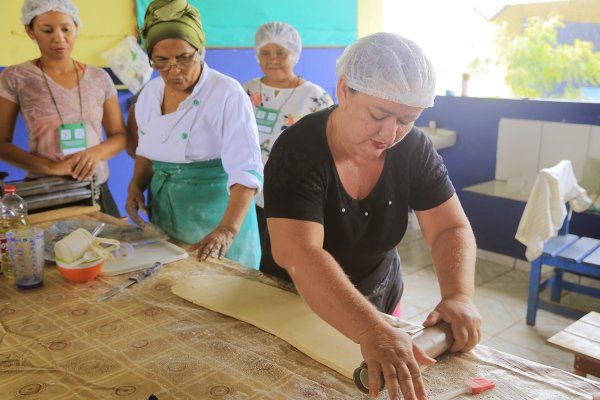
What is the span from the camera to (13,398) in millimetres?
1032

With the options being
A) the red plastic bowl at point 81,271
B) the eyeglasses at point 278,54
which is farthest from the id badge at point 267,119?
the red plastic bowl at point 81,271

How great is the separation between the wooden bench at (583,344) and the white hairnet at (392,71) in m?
1.44

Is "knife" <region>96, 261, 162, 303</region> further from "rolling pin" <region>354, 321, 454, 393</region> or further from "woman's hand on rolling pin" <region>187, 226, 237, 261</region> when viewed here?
"rolling pin" <region>354, 321, 454, 393</region>

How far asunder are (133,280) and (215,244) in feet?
0.86

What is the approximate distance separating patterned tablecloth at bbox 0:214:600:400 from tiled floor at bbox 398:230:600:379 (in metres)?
2.00

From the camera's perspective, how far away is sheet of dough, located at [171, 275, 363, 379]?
1.14 meters

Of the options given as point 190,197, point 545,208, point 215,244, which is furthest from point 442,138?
point 215,244

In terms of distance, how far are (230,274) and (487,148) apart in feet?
10.8

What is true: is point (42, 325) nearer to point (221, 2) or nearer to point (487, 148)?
point (221, 2)

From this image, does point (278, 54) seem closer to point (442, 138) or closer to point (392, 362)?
point (442, 138)

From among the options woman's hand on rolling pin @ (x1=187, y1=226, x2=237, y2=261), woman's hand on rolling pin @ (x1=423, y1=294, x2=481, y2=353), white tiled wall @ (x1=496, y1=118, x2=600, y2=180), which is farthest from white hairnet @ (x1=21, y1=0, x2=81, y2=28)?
white tiled wall @ (x1=496, y1=118, x2=600, y2=180)

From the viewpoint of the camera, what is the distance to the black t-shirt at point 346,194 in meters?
1.27

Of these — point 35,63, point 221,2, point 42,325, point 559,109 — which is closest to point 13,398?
point 42,325

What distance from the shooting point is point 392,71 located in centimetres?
118
